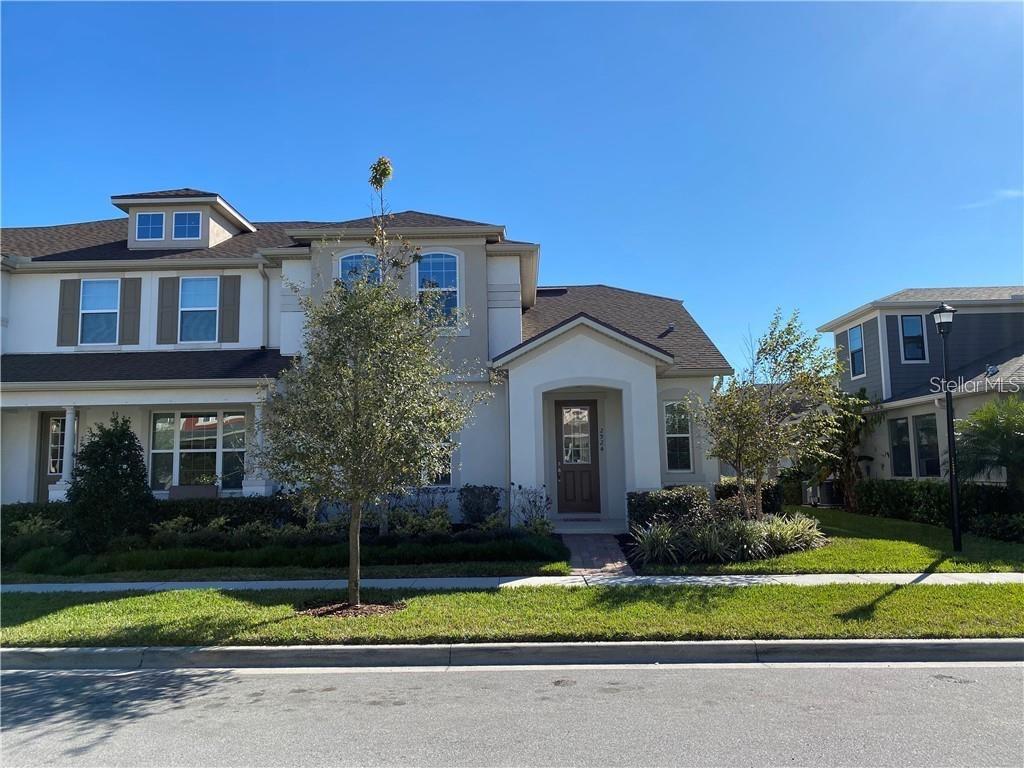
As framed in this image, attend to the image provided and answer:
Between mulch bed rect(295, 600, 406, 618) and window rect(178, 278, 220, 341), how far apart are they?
33.7ft

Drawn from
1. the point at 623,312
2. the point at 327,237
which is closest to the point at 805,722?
the point at 327,237

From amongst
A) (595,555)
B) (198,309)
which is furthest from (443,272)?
(595,555)

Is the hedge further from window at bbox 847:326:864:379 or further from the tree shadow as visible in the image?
the tree shadow

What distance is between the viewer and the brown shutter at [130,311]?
55.8 ft

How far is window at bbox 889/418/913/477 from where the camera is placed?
1953 cm

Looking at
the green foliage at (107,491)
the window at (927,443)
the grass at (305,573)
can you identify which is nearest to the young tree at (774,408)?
the grass at (305,573)

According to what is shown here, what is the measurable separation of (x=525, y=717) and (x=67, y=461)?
1417cm

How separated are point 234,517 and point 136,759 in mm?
10013

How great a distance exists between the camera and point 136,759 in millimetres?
4668

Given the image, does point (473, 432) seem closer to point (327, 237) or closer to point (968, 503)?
point (327, 237)

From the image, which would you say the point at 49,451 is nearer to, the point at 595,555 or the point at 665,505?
the point at 595,555

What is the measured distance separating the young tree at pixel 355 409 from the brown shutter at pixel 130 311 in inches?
400

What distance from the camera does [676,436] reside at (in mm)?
16516

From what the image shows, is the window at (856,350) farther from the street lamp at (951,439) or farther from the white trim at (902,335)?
the street lamp at (951,439)
